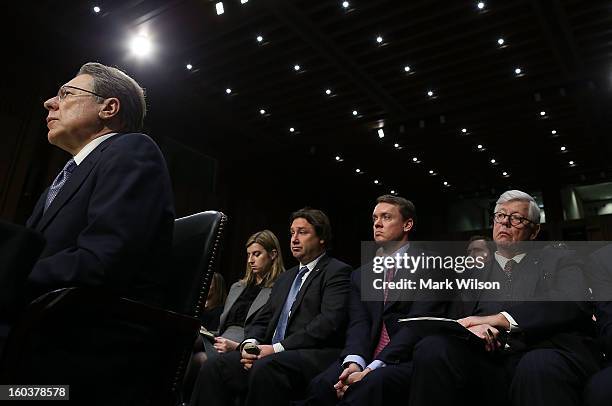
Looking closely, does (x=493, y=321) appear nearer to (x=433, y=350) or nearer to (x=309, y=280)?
(x=433, y=350)

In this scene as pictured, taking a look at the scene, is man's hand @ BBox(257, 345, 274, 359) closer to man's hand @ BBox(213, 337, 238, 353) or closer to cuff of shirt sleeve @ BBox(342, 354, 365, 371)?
cuff of shirt sleeve @ BBox(342, 354, 365, 371)

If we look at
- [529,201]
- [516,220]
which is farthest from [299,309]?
[529,201]

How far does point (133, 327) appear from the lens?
4.13 feet

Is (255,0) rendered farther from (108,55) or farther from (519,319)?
(519,319)

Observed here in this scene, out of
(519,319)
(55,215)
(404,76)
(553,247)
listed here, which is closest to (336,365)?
(519,319)

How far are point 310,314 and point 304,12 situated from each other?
4435 mm

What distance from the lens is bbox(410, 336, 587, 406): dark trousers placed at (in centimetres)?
170

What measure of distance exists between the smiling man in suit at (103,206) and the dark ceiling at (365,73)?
181 inches

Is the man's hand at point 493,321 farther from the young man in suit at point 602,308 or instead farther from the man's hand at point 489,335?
the young man in suit at point 602,308

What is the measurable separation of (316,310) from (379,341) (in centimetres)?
43

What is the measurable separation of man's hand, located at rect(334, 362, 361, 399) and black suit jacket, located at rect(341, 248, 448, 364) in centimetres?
14

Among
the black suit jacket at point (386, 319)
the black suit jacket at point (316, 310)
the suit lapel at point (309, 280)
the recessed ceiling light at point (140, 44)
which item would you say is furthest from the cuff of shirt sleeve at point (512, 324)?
the recessed ceiling light at point (140, 44)

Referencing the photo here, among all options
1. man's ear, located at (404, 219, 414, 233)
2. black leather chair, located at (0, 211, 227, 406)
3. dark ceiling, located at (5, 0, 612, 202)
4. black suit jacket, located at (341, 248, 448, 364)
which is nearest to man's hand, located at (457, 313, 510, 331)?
black suit jacket, located at (341, 248, 448, 364)

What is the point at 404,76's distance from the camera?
720cm
